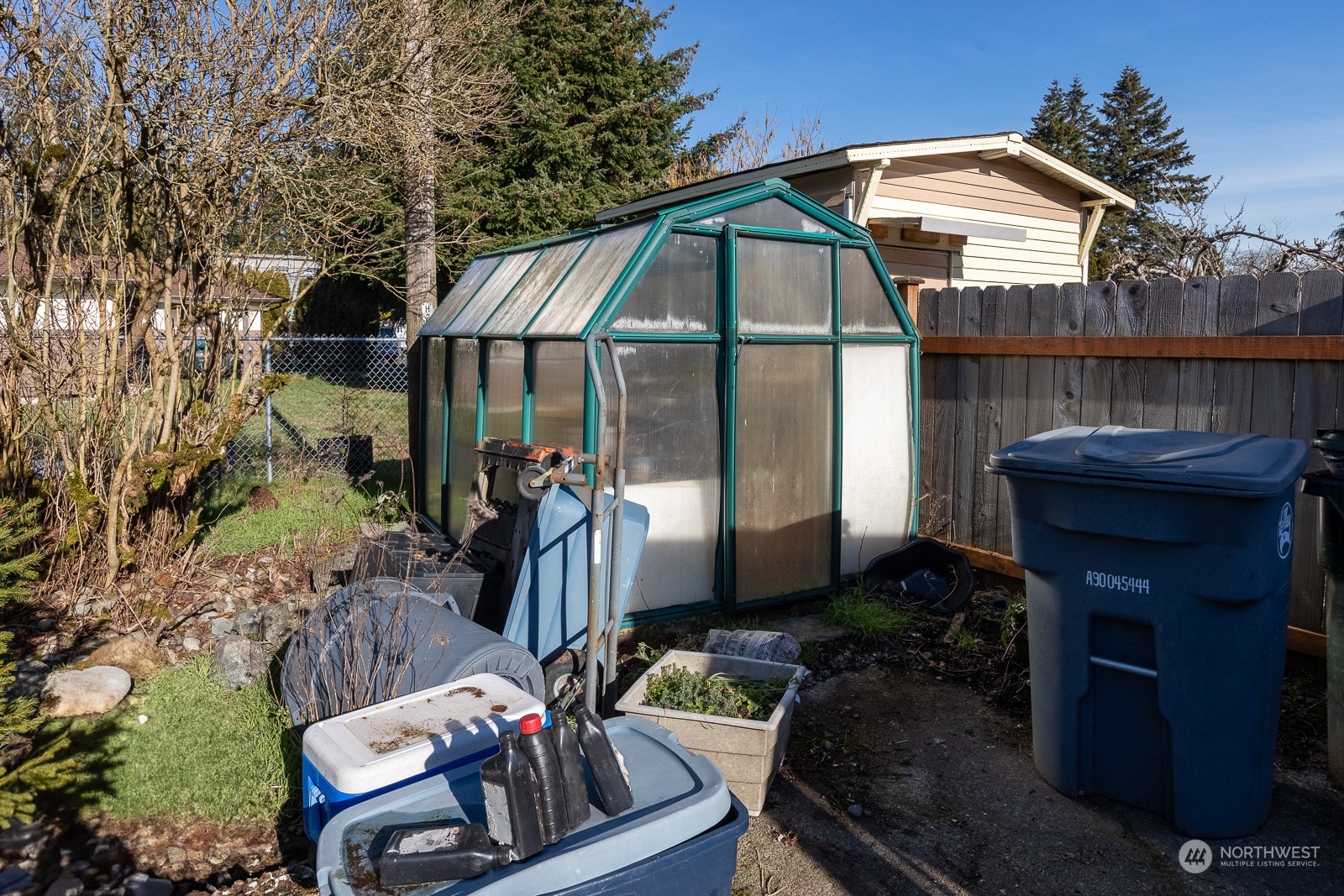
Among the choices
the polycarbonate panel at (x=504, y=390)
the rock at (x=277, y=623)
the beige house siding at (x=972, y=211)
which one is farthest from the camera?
the beige house siding at (x=972, y=211)

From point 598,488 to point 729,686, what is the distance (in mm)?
1118

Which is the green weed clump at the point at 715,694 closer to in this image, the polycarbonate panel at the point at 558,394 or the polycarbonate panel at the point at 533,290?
the polycarbonate panel at the point at 558,394

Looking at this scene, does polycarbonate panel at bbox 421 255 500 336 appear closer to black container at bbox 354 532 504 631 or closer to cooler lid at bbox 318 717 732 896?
black container at bbox 354 532 504 631

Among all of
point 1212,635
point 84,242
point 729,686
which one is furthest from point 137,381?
point 1212,635

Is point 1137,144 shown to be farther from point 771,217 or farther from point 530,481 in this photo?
point 530,481

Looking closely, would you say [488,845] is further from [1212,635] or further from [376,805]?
[1212,635]

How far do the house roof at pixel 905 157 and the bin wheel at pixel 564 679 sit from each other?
5.45 meters

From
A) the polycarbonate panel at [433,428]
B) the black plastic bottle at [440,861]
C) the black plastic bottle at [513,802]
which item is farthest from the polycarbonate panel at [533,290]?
the black plastic bottle at [440,861]

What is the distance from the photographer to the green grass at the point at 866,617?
18.2 ft

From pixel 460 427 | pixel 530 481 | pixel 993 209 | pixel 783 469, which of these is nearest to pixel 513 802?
pixel 530 481

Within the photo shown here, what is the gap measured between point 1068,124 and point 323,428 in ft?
92.6

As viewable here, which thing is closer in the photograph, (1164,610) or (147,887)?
(147,887)

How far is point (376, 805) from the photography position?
7.65 ft

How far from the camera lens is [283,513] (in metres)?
8.25
